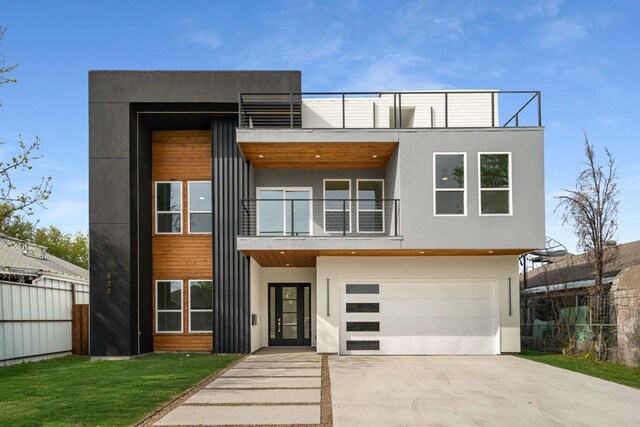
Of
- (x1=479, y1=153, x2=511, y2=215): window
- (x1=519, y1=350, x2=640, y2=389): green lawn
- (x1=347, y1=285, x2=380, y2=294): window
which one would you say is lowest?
(x1=519, y1=350, x2=640, y2=389): green lawn

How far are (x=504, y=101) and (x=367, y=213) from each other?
5.11 m

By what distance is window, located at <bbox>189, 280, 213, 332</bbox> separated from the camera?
55.3 feet

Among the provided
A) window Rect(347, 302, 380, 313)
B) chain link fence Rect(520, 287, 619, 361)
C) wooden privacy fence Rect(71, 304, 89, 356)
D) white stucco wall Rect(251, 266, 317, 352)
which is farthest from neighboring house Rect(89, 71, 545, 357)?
wooden privacy fence Rect(71, 304, 89, 356)

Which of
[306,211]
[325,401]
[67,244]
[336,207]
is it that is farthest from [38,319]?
[67,244]

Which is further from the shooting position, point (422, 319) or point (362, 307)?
point (362, 307)

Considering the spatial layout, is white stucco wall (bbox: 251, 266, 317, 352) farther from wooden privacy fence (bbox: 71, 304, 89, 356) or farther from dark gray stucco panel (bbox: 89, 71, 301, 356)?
wooden privacy fence (bbox: 71, 304, 89, 356)

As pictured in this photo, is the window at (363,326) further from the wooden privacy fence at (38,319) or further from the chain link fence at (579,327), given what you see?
the wooden privacy fence at (38,319)

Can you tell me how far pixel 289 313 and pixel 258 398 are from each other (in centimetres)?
924

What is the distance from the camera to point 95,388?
10.3m

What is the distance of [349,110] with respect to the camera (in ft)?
56.7

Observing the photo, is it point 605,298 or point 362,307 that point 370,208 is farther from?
point 605,298

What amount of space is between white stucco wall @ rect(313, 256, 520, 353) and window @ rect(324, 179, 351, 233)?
3.68 feet

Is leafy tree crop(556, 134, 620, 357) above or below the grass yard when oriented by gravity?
above

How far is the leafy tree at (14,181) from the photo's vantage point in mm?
10180
